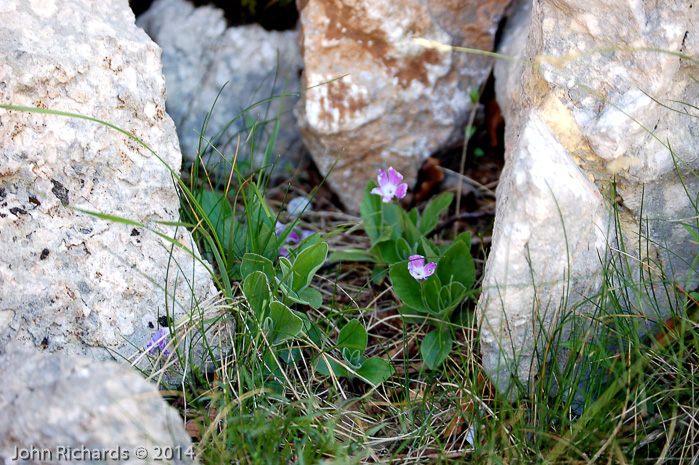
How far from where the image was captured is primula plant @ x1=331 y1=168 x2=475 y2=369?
1.90 m

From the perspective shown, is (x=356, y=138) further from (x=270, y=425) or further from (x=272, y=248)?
(x=270, y=425)

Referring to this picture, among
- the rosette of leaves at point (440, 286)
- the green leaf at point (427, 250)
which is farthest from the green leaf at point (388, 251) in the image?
the rosette of leaves at point (440, 286)

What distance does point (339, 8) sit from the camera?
2373 mm

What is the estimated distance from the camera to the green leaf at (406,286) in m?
1.98

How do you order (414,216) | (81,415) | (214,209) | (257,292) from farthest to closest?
(414,216)
(214,209)
(257,292)
(81,415)

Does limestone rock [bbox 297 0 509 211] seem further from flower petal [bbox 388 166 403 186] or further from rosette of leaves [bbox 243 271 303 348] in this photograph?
rosette of leaves [bbox 243 271 303 348]

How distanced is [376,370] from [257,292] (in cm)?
46

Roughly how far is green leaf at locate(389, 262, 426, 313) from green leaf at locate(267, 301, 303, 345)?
1.37 feet

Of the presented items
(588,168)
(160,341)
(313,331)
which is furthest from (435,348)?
(160,341)

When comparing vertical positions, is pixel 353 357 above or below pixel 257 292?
below

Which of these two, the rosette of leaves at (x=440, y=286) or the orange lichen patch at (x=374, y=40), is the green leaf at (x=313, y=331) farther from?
the orange lichen patch at (x=374, y=40)

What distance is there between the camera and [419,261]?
1.97m

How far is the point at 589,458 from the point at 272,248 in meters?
1.20

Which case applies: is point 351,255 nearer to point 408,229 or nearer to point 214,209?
point 408,229
